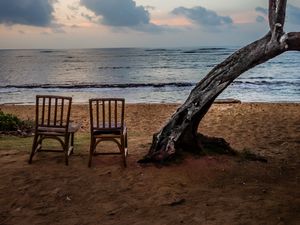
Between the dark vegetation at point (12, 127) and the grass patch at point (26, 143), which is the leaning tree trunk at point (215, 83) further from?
the dark vegetation at point (12, 127)

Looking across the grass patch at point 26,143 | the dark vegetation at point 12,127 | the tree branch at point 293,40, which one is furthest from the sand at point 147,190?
the dark vegetation at point 12,127

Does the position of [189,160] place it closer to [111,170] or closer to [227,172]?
[227,172]

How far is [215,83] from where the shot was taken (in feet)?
25.8

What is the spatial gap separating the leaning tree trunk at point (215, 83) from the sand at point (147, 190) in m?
0.44

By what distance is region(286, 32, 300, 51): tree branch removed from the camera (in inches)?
295

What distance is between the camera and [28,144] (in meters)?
9.20

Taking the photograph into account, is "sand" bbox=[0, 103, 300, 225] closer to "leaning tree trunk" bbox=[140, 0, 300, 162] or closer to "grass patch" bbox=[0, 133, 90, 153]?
"grass patch" bbox=[0, 133, 90, 153]

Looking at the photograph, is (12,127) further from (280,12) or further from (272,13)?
(280,12)

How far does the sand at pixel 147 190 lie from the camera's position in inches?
212

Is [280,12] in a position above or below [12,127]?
above

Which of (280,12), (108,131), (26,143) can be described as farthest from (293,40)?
(26,143)

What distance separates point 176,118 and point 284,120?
7121mm

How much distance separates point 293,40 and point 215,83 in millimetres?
1609

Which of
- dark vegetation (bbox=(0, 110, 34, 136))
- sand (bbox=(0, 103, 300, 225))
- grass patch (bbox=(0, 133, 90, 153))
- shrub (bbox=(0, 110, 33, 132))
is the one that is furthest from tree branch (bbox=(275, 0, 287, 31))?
shrub (bbox=(0, 110, 33, 132))
